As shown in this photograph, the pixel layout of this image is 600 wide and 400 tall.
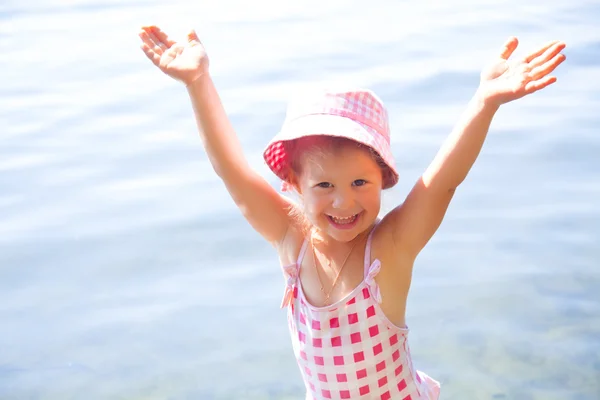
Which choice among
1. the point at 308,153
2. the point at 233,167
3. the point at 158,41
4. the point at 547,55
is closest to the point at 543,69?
the point at 547,55

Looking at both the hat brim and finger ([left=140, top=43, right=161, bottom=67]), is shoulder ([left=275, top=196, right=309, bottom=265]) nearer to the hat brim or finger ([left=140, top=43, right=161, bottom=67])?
the hat brim

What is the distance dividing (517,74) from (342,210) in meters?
0.42

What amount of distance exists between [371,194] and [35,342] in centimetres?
157

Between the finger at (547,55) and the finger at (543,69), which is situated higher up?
the finger at (547,55)

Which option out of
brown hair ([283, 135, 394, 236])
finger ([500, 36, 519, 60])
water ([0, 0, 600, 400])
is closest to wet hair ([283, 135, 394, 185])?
brown hair ([283, 135, 394, 236])

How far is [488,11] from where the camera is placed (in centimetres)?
609

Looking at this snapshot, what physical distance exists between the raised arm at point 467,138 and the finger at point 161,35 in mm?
563

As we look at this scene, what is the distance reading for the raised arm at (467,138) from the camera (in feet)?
6.36

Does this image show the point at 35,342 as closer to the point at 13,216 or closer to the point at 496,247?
the point at 13,216

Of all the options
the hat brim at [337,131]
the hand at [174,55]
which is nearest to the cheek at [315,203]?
the hat brim at [337,131]

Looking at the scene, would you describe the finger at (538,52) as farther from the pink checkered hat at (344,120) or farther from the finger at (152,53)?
the finger at (152,53)

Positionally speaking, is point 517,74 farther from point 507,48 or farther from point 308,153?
point 308,153

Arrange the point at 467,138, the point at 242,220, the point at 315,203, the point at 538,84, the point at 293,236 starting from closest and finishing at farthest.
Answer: the point at 538,84, the point at 467,138, the point at 315,203, the point at 293,236, the point at 242,220

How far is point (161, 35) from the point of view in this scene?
7.05ft
